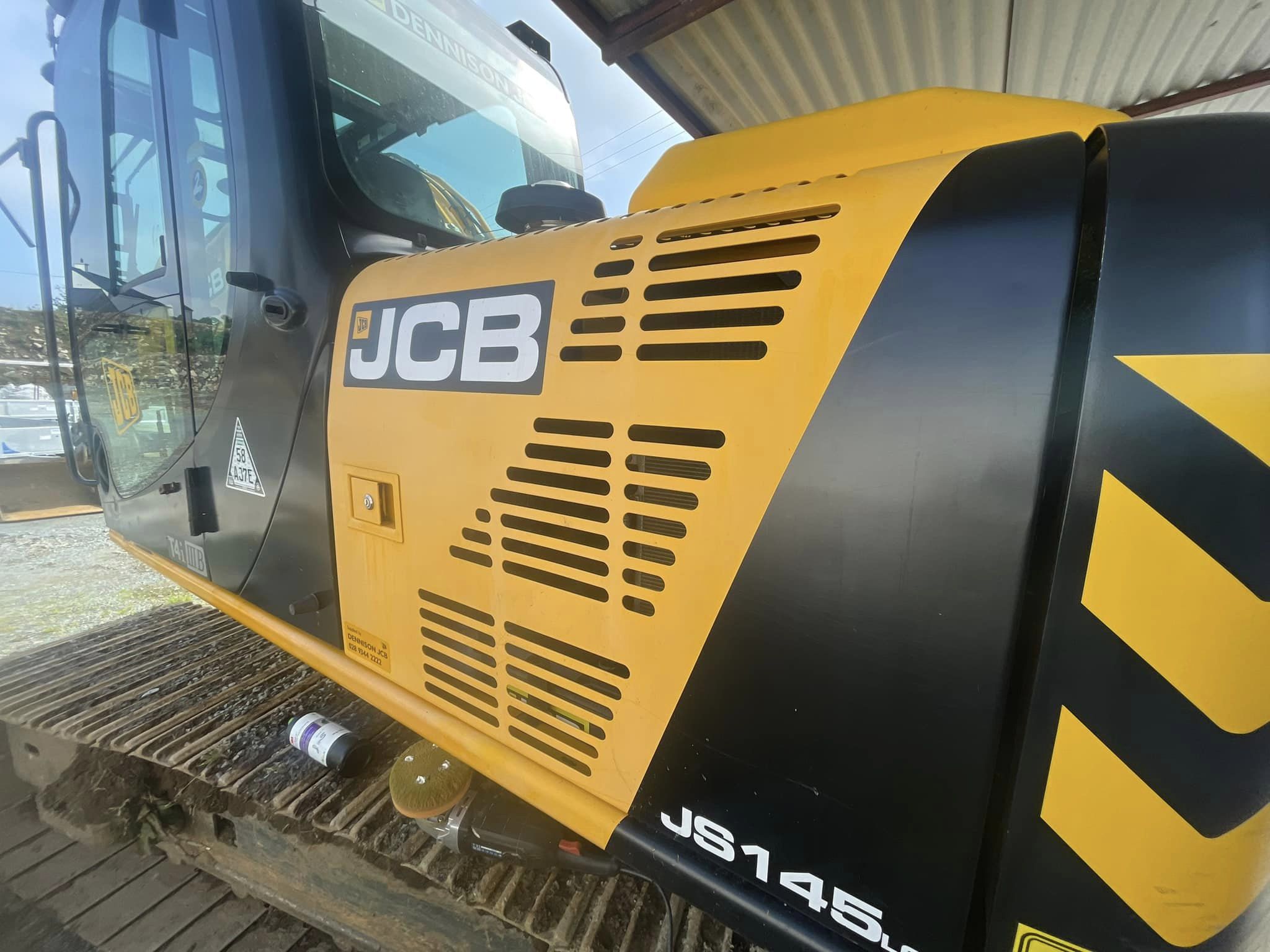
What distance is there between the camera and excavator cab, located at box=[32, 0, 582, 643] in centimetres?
130

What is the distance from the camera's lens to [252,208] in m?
1.37

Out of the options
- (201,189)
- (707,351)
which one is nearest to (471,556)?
(707,351)

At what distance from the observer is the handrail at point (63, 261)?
81.5 inches

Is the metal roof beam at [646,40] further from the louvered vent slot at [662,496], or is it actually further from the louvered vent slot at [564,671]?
the louvered vent slot at [564,671]

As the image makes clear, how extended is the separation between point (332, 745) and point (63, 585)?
16.0ft

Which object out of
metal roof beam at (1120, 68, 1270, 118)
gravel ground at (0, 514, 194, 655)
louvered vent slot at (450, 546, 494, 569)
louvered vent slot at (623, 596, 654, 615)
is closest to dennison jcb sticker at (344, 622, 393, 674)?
louvered vent slot at (450, 546, 494, 569)

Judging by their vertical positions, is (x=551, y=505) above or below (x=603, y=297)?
below

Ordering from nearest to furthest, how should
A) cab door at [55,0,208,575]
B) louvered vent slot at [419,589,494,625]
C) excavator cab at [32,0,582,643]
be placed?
louvered vent slot at [419,589,494,625], excavator cab at [32,0,582,643], cab door at [55,0,208,575]

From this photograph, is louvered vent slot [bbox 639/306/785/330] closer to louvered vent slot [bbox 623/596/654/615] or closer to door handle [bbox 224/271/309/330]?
louvered vent slot [bbox 623/596/654/615]

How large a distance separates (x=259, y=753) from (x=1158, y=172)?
2.18m

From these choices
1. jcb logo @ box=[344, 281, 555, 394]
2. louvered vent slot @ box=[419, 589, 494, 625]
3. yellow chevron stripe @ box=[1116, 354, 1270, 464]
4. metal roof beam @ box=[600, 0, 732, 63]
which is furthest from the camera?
metal roof beam @ box=[600, 0, 732, 63]

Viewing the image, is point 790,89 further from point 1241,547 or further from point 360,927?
point 360,927

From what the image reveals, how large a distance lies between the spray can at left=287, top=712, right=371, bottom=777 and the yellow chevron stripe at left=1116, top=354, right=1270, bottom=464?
5.76 ft

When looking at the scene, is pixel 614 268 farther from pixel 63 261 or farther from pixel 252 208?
pixel 63 261
